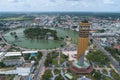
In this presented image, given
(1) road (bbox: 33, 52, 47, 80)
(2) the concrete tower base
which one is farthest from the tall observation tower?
(1) road (bbox: 33, 52, 47, 80)

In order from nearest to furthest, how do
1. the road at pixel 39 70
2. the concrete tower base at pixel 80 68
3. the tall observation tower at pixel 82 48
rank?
the tall observation tower at pixel 82 48 < the road at pixel 39 70 < the concrete tower base at pixel 80 68

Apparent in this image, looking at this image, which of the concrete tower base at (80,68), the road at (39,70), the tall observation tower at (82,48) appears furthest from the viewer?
the concrete tower base at (80,68)

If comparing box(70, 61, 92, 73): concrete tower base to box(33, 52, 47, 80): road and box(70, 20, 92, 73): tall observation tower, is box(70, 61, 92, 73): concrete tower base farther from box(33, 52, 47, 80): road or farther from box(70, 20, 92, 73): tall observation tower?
box(33, 52, 47, 80): road

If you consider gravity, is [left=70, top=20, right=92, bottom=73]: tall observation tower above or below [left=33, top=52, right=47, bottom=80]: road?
above

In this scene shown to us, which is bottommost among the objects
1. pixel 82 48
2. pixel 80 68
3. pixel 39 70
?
pixel 39 70

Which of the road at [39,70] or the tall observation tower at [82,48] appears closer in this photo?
the tall observation tower at [82,48]

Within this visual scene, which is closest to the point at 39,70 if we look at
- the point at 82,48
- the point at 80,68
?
the point at 80,68

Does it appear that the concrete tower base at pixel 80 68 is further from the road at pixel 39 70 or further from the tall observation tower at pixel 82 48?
the road at pixel 39 70

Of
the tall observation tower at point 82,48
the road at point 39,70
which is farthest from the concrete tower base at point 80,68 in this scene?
the road at point 39,70

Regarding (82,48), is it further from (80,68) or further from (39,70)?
(39,70)
